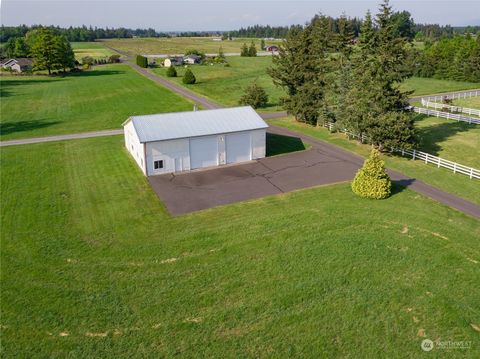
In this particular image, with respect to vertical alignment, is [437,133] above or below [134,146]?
below

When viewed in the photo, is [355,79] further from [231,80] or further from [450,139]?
[231,80]

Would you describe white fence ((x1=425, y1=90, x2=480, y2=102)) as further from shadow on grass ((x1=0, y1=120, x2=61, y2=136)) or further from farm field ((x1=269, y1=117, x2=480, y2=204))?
shadow on grass ((x1=0, y1=120, x2=61, y2=136))

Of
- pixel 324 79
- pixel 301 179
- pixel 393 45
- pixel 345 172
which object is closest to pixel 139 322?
pixel 301 179

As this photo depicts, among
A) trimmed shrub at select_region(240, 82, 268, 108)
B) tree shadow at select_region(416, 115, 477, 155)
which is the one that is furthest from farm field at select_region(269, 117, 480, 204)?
trimmed shrub at select_region(240, 82, 268, 108)

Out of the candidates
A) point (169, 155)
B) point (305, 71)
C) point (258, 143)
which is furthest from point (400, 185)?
point (305, 71)

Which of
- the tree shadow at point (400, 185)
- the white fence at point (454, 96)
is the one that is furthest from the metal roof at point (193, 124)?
the white fence at point (454, 96)

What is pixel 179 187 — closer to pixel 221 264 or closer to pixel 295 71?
pixel 221 264

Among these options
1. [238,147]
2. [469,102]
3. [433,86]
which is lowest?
[238,147]
